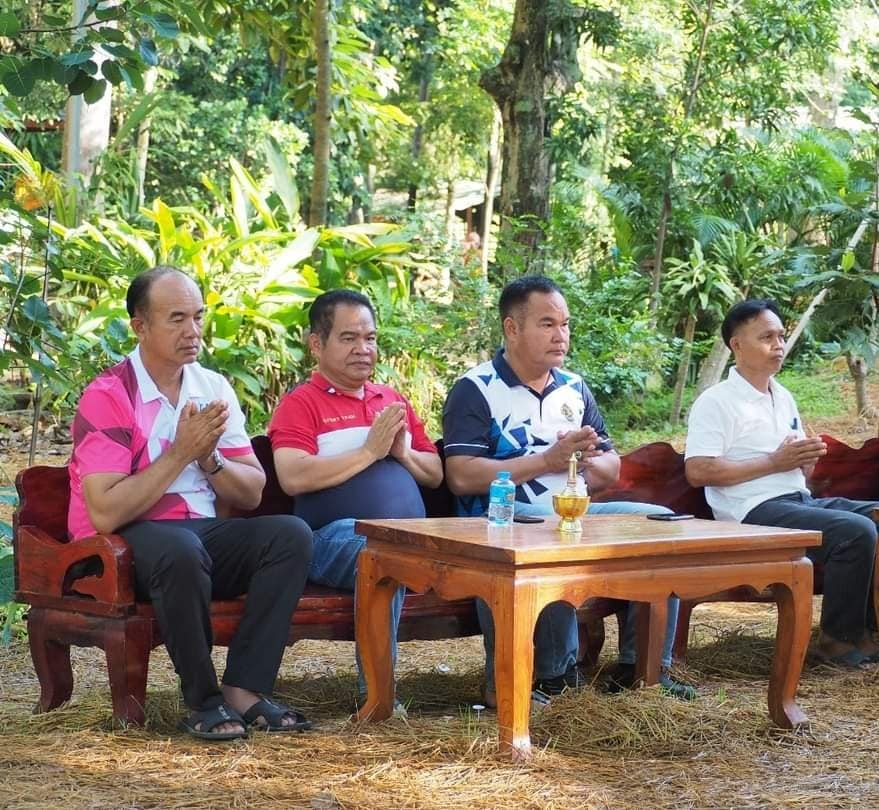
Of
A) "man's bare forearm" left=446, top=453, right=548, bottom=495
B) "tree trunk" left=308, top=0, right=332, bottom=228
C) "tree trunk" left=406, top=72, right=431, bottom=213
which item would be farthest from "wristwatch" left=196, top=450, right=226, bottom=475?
"tree trunk" left=406, top=72, right=431, bottom=213

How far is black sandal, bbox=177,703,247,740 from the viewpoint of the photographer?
3801 millimetres

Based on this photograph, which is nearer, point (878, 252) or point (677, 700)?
point (677, 700)

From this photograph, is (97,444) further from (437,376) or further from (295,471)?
(437,376)

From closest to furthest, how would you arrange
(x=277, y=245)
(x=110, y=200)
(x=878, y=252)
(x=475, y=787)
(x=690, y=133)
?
(x=475, y=787)
(x=878, y=252)
(x=277, y=245)
(x=690, y=133)
(x=110, y=200)

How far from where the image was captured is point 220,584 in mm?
4125

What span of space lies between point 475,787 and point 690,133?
7.76 m

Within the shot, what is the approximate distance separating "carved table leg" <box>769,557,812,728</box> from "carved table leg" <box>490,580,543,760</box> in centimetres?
95

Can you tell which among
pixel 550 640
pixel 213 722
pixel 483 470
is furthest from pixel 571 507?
pixel 213 722

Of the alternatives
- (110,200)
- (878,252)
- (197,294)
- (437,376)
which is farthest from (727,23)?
(197,294)

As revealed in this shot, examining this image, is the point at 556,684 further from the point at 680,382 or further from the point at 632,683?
the point at 680,382

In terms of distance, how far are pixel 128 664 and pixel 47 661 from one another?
47cm

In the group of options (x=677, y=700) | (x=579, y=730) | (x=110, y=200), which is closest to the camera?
(x=579, y=730)

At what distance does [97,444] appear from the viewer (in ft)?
13.1

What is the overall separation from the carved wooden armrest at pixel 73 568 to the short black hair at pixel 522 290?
169cm
